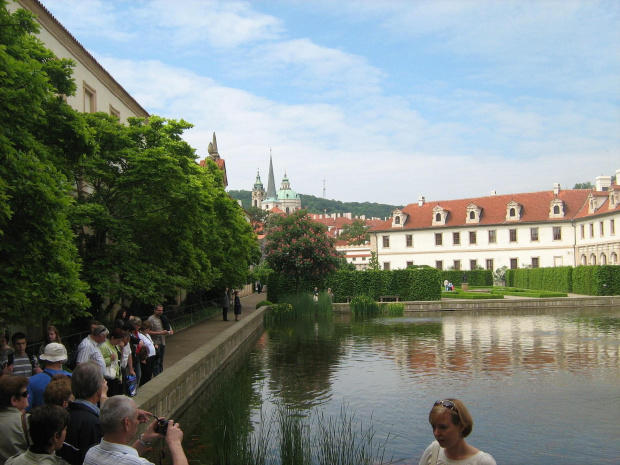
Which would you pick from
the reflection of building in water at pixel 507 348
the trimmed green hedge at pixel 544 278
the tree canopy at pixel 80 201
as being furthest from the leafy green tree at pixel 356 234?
the reflection of building in water at pixel 507 348

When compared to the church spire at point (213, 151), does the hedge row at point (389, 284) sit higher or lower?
lower

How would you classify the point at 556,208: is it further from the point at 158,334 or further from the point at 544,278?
the point at 158,334

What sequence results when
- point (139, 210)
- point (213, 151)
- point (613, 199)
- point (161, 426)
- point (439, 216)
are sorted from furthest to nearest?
point (439, 216) → point (213, 151) → point (613, 199) → point (139, 210) → point (161, 426)

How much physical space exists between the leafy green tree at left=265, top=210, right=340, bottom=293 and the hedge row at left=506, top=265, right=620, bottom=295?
19231mm

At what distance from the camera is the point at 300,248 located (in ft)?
127

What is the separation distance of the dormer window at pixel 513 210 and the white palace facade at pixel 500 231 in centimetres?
11

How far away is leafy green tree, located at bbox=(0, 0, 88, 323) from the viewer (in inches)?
355

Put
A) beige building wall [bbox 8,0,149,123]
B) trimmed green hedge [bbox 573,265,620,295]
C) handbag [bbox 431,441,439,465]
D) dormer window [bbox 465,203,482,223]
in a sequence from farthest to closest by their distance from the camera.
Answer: dormer window [bbox 465,203,482,223] < trimmed green hedge [bbox 573,265,620,295] < beige building wall [bbox 8,0,149,123] < handbag [bbox 431,441,439,465]

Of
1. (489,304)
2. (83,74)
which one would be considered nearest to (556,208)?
(489,304)

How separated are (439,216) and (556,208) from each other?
12682 mm

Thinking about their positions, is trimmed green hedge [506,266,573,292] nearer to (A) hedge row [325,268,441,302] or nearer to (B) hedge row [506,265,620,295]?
(B) hedge row [506,265,620,295]

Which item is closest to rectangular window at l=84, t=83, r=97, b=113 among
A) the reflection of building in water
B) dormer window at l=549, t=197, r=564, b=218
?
the reflection of building in water

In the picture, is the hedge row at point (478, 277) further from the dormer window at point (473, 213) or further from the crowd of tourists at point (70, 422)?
the crowd of tourists at point (70, 422)

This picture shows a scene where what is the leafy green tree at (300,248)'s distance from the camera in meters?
38.9
